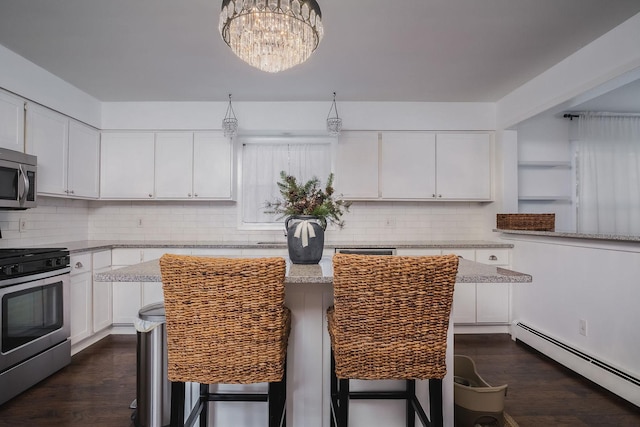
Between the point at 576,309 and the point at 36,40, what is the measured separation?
4.61 metres

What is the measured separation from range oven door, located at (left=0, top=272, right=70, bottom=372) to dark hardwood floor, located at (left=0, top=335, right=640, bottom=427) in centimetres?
28

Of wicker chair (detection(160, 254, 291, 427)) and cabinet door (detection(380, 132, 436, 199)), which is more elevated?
cabinet door (detection(380, 132, 436, 199))

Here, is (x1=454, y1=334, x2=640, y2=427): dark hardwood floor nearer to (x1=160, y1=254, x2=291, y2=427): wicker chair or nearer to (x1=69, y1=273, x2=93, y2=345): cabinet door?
(x1=160, y1=254, x2=291, y2=427): wicker chair

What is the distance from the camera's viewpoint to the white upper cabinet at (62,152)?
275 centimetres

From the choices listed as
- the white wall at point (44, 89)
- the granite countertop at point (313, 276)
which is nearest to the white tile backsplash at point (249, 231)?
the white wall at point (44, 89)

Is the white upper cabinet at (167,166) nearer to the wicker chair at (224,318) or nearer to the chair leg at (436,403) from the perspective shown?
the wicker chair at (224,318)

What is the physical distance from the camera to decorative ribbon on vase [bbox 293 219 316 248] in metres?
1.63

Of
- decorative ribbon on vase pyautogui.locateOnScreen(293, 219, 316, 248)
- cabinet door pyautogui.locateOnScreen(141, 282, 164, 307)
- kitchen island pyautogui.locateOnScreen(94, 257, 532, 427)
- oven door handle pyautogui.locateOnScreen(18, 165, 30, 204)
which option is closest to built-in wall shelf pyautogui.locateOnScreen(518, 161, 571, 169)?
kitchen island pyautogui.locateOnScreen(94, 257, 532, 427)

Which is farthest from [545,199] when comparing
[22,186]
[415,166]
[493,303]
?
[22,186]

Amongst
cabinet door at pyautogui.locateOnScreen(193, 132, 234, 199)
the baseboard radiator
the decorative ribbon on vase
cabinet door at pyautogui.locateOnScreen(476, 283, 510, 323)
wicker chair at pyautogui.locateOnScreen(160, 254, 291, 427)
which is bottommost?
the baseboard radiator

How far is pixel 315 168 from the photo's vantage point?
3.84 meters

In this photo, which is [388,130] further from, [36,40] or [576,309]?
[36,40]

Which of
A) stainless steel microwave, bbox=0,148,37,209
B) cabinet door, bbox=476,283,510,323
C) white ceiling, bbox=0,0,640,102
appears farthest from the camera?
cabinet door, bbox=476,283,510,323

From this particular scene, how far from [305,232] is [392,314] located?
664 millimetres
